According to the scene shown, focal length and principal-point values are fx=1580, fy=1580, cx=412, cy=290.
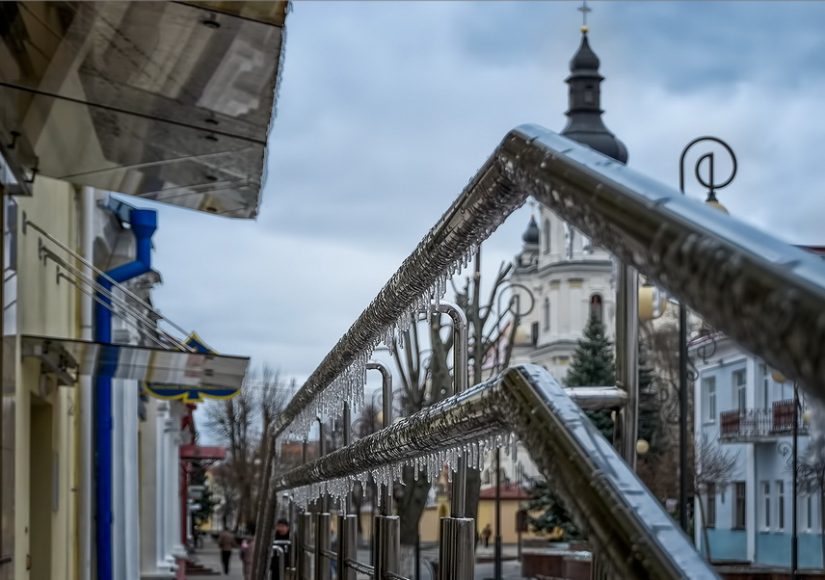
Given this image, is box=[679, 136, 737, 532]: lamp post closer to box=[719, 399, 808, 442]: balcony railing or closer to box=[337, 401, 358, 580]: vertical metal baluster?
box=[719, 399, 808, 442]: balcony railing

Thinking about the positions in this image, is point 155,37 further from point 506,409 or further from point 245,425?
point 245,425

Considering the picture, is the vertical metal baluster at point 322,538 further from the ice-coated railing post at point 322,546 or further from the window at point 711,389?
the window at point 711,389

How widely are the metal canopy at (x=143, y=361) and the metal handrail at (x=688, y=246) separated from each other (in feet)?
27.2

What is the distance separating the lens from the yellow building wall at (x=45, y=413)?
419 inches

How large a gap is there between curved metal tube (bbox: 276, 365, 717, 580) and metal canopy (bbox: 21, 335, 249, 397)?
26.3 ft

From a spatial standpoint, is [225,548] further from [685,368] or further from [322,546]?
[322,546]

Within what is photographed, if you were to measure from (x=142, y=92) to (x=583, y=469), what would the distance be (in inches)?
223

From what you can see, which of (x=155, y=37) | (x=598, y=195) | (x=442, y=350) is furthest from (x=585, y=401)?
(x=442, y=350)

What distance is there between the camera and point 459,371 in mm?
2842

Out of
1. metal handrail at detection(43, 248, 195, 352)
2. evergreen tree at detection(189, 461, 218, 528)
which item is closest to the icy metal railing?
metal handrail at detection(43, 248, 195, 352)

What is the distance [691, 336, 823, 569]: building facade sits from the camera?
42.5ft

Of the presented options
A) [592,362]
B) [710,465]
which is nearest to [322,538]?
[710,465]

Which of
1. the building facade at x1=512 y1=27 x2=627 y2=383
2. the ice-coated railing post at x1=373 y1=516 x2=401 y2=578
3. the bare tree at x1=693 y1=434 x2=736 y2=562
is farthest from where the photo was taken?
the building facade at x1=512 y1=27 x2=627 y2=383

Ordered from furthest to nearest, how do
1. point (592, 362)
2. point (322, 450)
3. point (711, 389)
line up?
point (592, 362) < point (711, 389) < point (322, 450)
